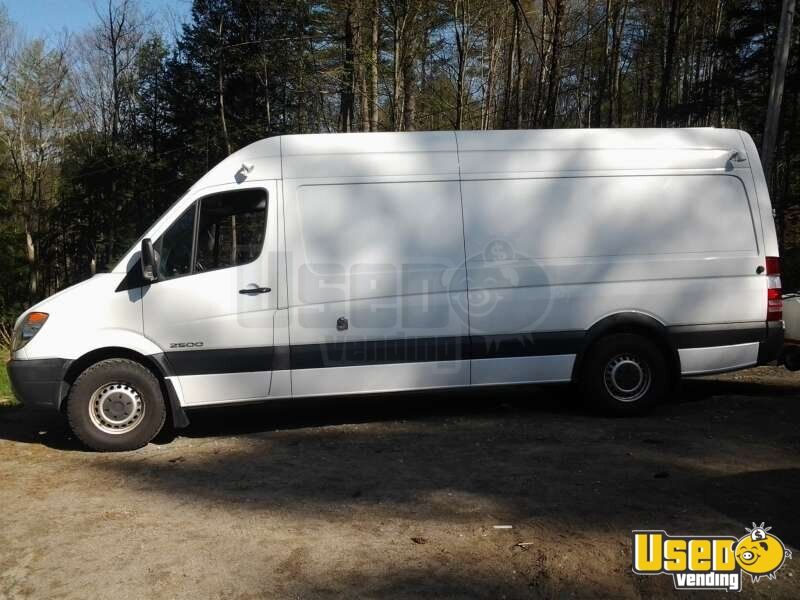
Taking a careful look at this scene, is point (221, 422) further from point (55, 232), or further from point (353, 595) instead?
point (55, 232)

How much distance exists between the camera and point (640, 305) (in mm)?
6922

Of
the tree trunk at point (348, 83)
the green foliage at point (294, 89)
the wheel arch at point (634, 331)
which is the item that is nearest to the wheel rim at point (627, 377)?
the wheel arch at point (634, 331)

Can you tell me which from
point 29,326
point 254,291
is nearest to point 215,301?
point 254,291

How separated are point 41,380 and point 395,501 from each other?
3.53 metres

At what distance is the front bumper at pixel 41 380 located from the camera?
623 cm

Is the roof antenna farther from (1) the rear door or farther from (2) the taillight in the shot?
(2) the taillight

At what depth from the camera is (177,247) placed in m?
6.43

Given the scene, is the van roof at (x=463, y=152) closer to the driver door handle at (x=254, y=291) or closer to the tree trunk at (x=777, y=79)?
the driver door handle at (x=254, y=291)

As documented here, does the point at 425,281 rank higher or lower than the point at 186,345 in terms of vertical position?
higher

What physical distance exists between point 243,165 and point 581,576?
461 centimetres

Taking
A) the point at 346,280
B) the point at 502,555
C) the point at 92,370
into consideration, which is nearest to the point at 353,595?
the point at 502,555

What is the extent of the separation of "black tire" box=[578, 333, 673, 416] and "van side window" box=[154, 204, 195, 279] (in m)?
3.99

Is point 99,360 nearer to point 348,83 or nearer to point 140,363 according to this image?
point 140,363

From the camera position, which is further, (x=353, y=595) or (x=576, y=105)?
(x=576, y=105)
